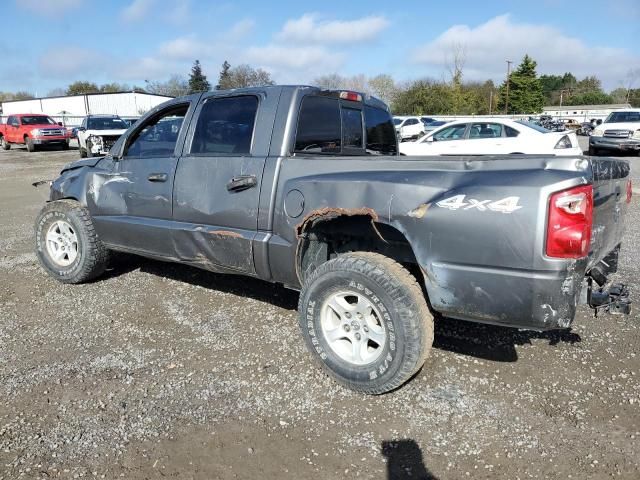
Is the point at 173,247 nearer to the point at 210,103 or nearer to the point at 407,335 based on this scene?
the point at 210,103

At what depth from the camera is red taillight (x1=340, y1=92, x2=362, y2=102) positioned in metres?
4.27

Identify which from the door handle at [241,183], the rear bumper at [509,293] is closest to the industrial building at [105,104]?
the door handle at [241,183]

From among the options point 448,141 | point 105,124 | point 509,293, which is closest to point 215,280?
point 509,293

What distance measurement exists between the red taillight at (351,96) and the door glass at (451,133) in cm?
1029

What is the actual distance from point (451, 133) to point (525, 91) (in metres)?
59.0

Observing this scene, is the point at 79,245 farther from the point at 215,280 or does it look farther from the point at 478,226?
the point at 478,226

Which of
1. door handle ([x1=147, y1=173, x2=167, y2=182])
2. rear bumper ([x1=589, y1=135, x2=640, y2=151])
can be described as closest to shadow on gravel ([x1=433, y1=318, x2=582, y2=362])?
door handle ([x1=147, y1=173, x2=167, y2=182])

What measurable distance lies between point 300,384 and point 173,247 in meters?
1.65

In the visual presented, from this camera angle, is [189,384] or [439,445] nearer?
[439,445]

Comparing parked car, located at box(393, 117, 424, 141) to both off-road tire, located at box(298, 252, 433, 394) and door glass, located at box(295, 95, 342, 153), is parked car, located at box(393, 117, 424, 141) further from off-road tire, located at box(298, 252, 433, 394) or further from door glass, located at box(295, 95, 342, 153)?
off-road tire, located at box(298, 252, 433, 394)

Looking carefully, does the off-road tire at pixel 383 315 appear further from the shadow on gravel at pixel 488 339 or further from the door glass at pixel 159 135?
the door glass at pixel 159 135

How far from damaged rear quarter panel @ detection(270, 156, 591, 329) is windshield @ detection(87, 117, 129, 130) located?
22.2m

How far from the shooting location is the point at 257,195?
3.62 metres

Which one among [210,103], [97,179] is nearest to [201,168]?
[210,103]
